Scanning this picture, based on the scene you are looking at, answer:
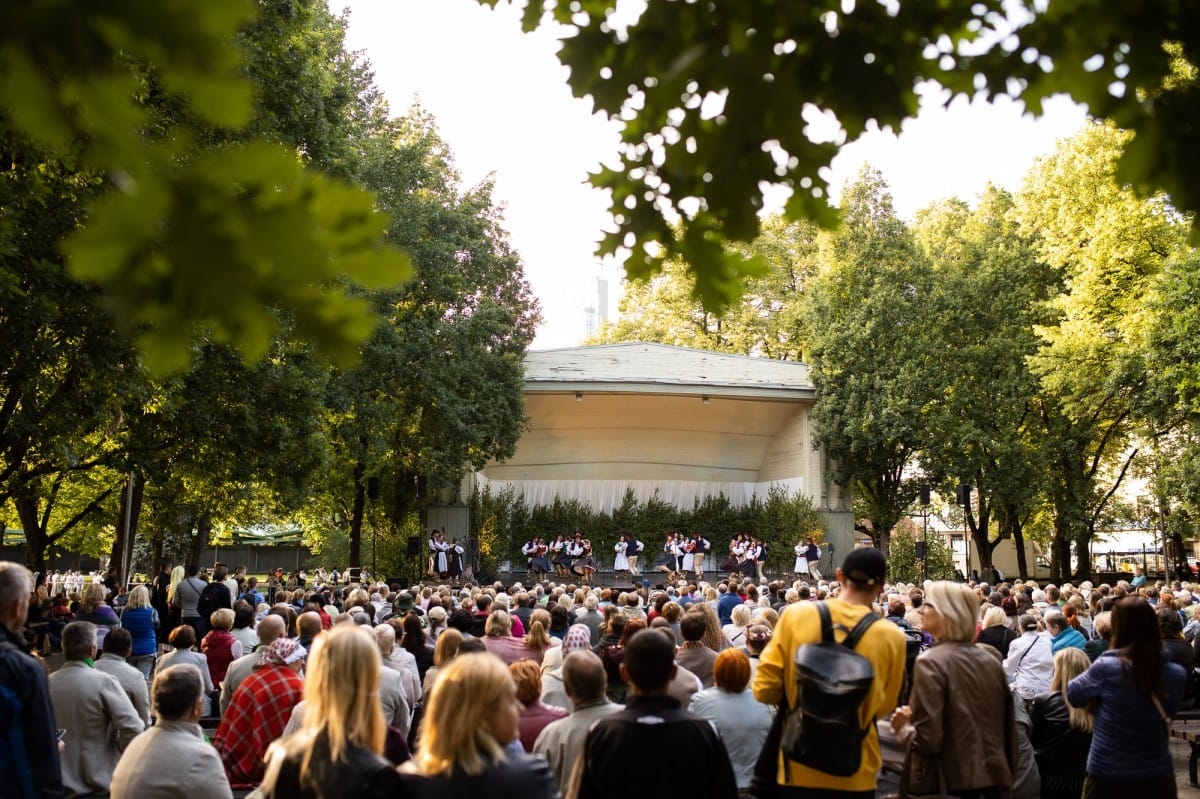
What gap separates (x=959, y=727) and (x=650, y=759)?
162 cm

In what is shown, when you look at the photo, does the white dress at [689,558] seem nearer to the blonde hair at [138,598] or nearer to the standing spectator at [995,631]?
the blonde hair at [138,598]

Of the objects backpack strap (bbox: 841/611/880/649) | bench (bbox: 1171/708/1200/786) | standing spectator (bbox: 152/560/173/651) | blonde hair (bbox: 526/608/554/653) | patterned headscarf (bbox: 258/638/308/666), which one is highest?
backpack strap (bbox: 841/611/880/649)

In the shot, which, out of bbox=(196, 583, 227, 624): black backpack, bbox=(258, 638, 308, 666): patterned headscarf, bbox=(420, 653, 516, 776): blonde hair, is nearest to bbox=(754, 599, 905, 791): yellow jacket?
bbox=(420, 653, 516, 776): blonde hair

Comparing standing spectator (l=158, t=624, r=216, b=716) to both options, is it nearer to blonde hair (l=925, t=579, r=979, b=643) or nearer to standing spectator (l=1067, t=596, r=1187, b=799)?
blonde hair (l=925, t=579, r=979, b=643)

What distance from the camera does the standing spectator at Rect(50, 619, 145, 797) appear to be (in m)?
5.17

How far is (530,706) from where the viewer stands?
5113 millimetres

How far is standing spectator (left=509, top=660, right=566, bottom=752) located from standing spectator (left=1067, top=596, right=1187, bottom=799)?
2.41 meters

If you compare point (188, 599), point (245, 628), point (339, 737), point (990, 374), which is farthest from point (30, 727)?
point (990, 374)

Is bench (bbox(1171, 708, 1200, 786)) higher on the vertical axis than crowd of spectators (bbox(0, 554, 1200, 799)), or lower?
lower

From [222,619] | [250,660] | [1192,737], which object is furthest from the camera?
[1192,737]

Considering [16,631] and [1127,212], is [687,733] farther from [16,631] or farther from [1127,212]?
[1127,212]

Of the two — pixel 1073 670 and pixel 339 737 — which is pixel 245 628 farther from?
pixel 339 737

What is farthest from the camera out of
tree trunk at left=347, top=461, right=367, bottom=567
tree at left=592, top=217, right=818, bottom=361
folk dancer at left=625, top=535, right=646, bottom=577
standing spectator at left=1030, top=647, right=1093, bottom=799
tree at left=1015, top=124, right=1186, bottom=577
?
tree at left=592, top=217, right=818, bottom=361

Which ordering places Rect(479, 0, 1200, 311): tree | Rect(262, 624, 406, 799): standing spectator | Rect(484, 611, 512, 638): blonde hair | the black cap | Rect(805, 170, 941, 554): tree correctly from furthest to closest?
Rect(805, 170, 941, 554): tree < Rect(484, 611, 512, 638): blonde hair < the black cap < Rect(262, 624, 406, 799): standing spectator < Rect(479, 0, 1200, 311): tree
